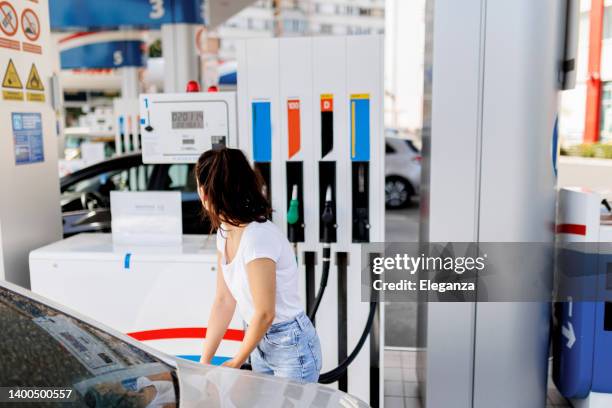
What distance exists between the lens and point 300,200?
11.6 feet

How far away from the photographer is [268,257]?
2270mm

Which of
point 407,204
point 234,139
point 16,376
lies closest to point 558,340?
point 234,139

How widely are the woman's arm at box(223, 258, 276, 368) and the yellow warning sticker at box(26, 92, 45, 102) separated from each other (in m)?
2.27

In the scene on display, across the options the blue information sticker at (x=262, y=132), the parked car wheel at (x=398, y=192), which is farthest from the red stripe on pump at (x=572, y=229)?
the parked car wheel at (x=398, y=192)

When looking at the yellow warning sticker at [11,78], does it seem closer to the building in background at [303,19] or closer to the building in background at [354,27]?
the building in background at [354,27]

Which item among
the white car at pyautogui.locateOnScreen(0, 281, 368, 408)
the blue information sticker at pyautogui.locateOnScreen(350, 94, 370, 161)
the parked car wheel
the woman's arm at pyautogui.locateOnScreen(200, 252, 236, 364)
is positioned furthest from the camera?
the parked car wheel

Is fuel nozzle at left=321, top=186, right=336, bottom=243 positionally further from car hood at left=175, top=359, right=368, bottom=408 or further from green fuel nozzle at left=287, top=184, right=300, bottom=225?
car hood at left=175, top=359, right=368, bottom=408

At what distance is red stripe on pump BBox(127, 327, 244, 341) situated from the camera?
3.46 m

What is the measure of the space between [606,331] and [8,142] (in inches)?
141

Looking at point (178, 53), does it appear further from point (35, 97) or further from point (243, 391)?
point (243, 391)

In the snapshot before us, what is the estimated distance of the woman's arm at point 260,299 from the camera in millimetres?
2258

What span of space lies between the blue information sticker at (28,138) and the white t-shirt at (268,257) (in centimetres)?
186

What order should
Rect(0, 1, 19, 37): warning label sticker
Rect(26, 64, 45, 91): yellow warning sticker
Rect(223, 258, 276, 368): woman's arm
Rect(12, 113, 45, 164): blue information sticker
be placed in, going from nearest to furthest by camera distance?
Rect(223, 258, 276, 368): woman's arm
Rect(0, 1, 19, 37): warning label sticker
Rect(12, 113, 45, 164): blue information sticker
Rect(26, 64, 45, 91): yellow warning sticker

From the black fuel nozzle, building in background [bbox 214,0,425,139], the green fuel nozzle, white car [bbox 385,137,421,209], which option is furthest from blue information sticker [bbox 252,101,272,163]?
building in background [bbox 214,0,425,139]
